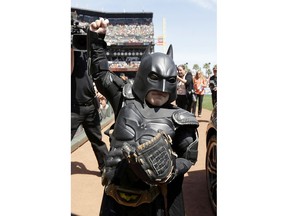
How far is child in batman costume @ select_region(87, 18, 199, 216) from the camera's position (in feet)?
5.63

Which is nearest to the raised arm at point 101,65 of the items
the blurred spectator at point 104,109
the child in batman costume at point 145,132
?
the child in batman costume at point 145,132

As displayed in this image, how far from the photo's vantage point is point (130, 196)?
1728 millimetres

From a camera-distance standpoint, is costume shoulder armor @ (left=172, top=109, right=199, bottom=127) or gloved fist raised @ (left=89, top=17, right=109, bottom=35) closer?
costume shoulder armor @ (left=172, top=109, right=199, bottom=127)

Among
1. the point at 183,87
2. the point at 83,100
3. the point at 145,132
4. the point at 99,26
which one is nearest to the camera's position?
the point at 145,132

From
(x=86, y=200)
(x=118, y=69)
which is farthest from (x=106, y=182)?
(x=118, y=69)

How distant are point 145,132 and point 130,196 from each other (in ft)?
1.28

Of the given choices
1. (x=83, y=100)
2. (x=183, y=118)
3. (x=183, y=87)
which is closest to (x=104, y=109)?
(x=183, y=87)

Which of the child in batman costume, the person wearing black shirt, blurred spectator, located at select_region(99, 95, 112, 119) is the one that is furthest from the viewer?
blurred spectator, located at select_region(99, 95, 112, 119)

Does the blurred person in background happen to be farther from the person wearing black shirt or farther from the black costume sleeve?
the black costume sleeve

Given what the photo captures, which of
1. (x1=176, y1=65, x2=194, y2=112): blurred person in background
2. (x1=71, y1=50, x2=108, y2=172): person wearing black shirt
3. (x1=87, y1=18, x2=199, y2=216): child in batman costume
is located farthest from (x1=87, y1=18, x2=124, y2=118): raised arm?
(x1=176, y1=65, x2=194, y2=112): blurred person in background

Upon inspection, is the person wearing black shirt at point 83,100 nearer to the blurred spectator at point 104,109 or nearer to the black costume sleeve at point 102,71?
the black costume sleeve at point 102,71

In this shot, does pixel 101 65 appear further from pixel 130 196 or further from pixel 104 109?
pixel 104 109

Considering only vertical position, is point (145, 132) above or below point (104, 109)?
above

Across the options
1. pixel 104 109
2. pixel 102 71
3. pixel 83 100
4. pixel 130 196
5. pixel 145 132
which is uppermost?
pixel 102 71
